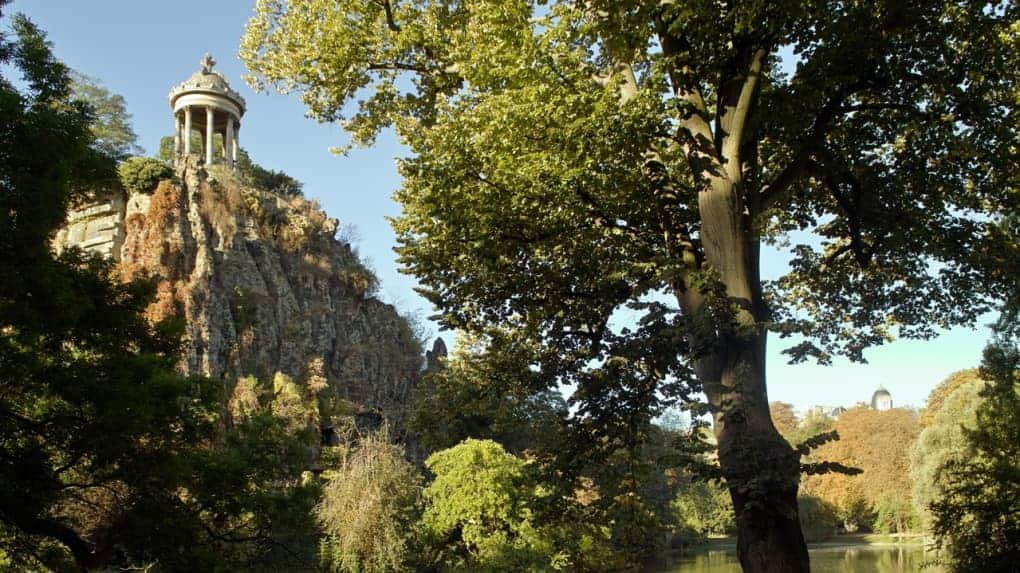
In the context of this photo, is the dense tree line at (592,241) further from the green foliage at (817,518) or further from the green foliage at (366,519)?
the green foliage at (817,518)

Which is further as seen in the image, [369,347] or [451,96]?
[369,347]

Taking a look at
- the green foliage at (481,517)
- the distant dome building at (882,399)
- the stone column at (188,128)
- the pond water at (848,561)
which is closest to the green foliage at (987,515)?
the green foliage at (481,517)

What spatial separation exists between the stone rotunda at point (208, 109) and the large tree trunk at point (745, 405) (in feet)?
111

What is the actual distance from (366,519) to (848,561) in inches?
1185

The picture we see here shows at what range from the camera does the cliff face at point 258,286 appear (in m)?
31.0

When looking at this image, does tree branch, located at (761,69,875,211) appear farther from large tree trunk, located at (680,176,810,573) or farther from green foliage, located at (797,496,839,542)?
green foliage, located at (797,496,839,542)

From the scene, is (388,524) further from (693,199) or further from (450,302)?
(693,199)

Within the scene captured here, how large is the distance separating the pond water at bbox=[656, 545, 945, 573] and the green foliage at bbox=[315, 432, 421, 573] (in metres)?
18.4

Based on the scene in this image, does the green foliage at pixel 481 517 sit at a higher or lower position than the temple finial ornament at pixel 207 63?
lower

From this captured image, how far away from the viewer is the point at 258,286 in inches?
1331

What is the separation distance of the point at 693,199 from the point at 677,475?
39057mm

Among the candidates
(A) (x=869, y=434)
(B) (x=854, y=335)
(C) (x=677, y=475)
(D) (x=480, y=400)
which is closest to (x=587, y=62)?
(D) (x=480, y=400)

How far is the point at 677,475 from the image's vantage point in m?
45.3

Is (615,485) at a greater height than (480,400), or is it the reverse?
(480,400)
